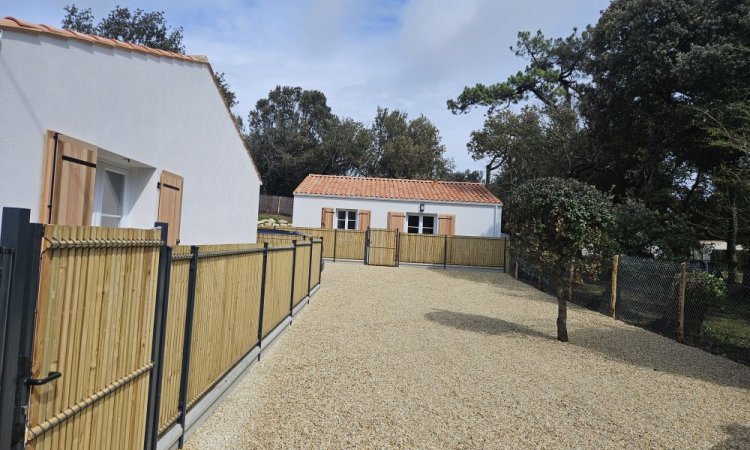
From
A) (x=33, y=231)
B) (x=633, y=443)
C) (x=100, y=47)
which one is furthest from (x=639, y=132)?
(x=33, y=231)

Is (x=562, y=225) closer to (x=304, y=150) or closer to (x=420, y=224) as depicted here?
(x=420, y=224)

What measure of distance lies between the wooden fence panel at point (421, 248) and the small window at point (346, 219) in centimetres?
324

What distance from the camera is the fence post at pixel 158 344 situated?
133 inches

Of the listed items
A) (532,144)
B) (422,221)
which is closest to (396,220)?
(422,221)

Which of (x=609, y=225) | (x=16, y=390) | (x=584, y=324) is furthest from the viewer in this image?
(x=584, y=324)

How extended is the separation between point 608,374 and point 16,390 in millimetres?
7014

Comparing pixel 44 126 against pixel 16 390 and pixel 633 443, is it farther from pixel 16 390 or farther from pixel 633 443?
pixel 633 443

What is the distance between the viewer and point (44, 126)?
5.37 meters

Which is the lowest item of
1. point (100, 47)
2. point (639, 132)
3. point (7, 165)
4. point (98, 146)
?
point (7, 165)

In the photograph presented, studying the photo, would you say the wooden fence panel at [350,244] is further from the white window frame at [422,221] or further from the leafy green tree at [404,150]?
the leafy green tree at [404,150]

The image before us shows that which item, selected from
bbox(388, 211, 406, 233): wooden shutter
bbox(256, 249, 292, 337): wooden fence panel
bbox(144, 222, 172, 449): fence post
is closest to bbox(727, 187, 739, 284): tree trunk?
bbox(256, 249, 292, 337): wooden fence panel

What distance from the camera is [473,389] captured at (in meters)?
6.05

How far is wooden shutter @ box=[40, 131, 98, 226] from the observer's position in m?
5.40

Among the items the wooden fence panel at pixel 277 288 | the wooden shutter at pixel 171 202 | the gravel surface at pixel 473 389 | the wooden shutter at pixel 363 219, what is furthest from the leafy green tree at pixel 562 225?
the wooden shutter at pixel 363 219
